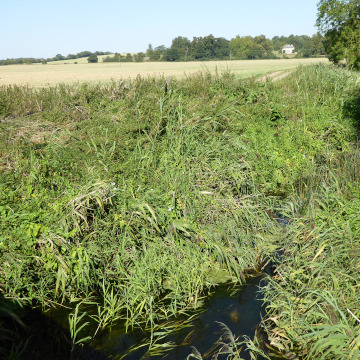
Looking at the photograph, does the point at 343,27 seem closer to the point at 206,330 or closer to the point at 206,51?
the point at 206,330

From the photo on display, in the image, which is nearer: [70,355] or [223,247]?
A: [70,355]

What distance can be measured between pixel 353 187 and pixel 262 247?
5.10 feet

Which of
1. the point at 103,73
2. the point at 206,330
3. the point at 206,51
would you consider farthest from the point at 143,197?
the point at 206,51

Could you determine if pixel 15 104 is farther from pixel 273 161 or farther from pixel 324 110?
pixel 324 110

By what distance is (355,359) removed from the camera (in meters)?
2.81

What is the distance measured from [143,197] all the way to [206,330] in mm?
2023

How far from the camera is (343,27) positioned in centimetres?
2066

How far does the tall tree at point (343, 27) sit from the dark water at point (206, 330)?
18.2 meters

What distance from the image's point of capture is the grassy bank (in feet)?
13.6

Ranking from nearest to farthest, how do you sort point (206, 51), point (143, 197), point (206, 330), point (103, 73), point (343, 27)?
point (206, 330) < point (143, 197) < point (343, 27) < point (103, 73) < point (206, 51)

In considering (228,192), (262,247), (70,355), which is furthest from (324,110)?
(70,355)

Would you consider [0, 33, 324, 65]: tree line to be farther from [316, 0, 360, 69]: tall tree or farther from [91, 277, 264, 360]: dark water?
[91, 277, 264, 360]: dark water

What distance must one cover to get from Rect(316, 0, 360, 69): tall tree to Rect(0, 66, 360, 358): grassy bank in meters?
12.4

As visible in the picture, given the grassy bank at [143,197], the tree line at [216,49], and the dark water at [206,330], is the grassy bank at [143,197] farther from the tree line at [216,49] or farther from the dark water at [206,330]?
the tree line at [216,49]
